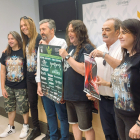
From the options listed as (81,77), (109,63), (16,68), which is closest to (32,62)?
(16,68)

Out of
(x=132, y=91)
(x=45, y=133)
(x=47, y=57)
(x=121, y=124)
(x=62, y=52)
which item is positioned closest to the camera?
(x=132, y=91)

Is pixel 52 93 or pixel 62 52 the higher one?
pixel 62 52

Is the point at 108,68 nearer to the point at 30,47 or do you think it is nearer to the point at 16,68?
the point at 30,47

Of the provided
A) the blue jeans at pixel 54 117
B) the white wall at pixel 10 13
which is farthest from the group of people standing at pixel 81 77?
the white wall at pixel 10 13

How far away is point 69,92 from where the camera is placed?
5.34ft

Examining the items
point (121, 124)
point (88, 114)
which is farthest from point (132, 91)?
point (88, 114)

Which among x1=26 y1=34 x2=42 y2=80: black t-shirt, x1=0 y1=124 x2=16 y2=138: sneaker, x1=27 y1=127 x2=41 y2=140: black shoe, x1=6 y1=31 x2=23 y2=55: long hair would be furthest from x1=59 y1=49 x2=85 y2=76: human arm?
x1=0 y1=124 x2=16 y2=138: sneaker

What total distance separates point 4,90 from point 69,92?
1293 mm

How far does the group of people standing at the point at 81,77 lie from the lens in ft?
3.69

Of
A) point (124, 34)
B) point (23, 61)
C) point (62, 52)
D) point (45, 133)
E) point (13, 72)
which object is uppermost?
point (124, 34)

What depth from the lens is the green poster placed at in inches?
68.8

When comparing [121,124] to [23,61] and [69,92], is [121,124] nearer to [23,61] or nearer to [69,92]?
[69,92]

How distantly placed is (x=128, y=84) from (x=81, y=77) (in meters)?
0.56

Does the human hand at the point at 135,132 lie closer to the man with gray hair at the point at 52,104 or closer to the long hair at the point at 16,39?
the man with gray hair at the point at 52,104
